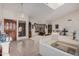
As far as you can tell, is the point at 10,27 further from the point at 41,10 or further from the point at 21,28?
the point at 41,10

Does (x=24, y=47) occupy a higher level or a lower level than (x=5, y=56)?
higher

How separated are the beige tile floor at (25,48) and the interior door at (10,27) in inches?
4.7

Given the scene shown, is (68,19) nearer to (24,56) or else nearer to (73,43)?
(73,43)

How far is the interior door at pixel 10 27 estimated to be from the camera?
1.49 m

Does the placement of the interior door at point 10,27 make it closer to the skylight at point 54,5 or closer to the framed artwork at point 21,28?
the framed artwork at point 21,28

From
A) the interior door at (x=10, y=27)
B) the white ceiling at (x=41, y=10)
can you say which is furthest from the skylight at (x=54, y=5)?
the interior door at (x=10, y=27)

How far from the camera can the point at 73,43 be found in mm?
1509

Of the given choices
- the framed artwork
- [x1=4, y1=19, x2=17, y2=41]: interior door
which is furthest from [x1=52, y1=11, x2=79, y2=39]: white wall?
[x1=4, y1=19, x2=17, y2=41]: interior door

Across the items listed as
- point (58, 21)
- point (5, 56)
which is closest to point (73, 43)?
point (58, 21)

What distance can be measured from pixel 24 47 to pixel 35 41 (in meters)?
0.18

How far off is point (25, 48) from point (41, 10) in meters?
0.58

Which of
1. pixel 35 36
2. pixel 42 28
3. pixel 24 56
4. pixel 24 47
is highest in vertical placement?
pixel 42 28

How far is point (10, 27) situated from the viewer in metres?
1.51

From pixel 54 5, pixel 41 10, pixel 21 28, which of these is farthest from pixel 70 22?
pixel 21 28
